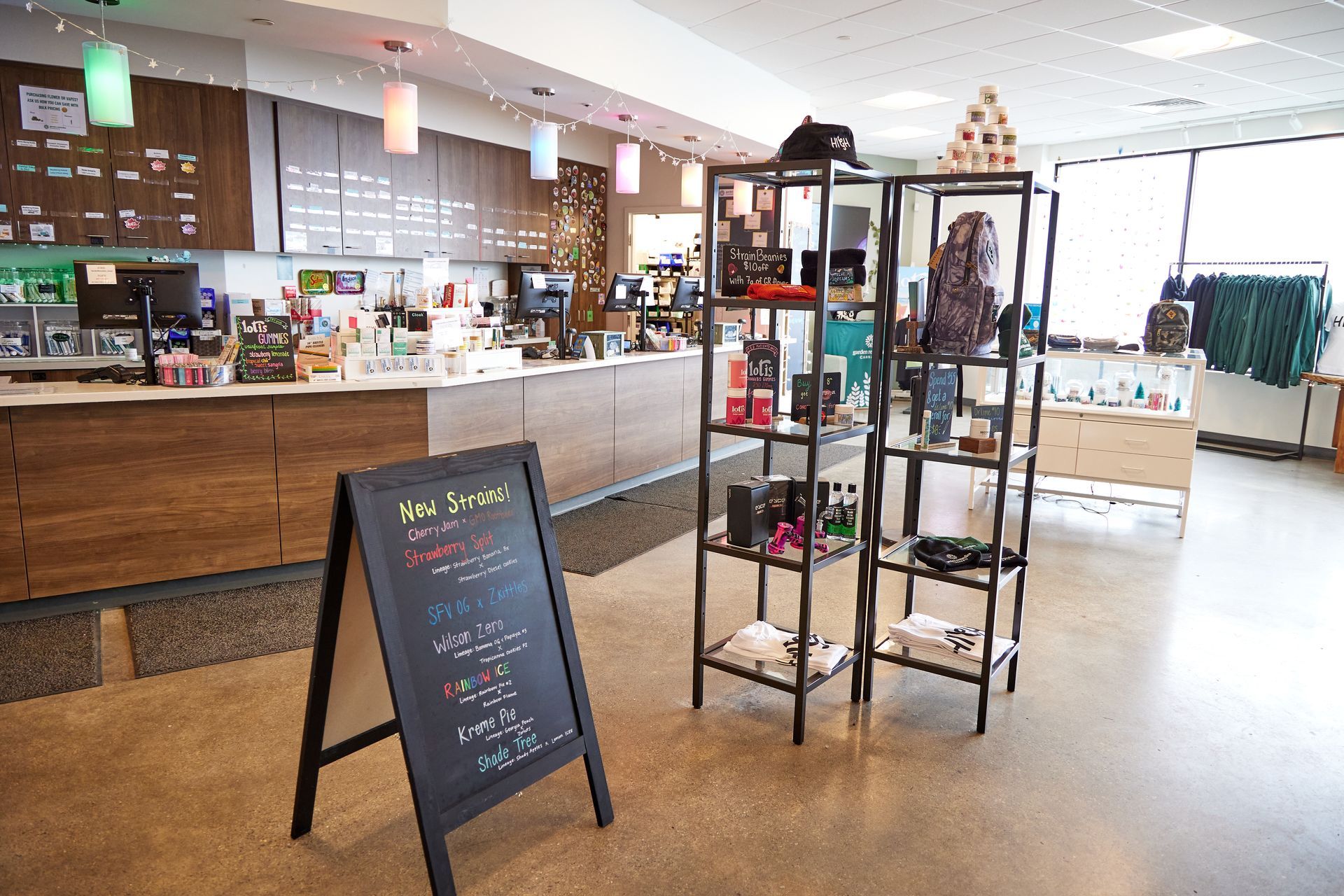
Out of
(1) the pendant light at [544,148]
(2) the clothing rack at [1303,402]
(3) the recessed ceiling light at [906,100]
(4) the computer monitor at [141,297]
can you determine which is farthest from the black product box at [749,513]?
(2) the clothing rack at [1303,402]

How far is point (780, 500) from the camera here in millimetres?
2902

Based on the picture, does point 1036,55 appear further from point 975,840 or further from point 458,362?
point 975,840

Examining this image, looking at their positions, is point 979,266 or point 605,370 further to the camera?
point 605,370

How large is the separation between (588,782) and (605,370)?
348 cm

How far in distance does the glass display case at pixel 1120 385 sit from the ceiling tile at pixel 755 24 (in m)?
2.74

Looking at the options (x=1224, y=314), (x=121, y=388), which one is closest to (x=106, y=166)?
(x=121, y=388)

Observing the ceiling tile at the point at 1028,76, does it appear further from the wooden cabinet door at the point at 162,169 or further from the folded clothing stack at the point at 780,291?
the wooden cabinet door at the point at 162,169

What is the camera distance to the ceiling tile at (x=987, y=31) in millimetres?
5663

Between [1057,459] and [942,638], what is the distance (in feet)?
10.0

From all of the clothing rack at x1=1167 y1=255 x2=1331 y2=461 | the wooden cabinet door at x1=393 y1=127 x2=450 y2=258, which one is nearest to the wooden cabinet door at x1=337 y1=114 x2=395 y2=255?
the wooden cabinet door at x1=393 y1=127 x2=450 y2=258

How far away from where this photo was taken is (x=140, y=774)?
2.52m

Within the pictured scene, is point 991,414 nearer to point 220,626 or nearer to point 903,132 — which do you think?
point 220,626

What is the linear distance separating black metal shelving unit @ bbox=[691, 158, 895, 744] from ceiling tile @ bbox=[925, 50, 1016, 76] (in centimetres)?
453

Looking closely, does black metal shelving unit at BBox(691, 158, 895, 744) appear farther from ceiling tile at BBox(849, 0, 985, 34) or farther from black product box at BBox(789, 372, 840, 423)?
ceiling tile at BBox(849, 0, 985, 34)
